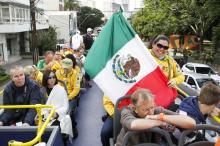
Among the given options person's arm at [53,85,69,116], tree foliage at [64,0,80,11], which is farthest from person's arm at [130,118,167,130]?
tree foliage at [64,0,80,11]

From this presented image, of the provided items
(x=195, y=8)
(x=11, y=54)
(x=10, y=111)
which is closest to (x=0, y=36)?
(x=11, y=54)

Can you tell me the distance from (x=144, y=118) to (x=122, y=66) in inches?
46.6

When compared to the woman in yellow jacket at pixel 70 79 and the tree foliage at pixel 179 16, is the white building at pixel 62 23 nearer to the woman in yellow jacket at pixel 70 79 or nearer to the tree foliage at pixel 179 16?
the tree foliage at pixel 179 16

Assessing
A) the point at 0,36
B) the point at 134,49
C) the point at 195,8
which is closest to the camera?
the point at 134,49

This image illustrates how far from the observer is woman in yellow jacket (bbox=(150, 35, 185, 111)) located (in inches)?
162

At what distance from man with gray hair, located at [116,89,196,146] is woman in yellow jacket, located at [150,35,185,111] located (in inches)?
44.1

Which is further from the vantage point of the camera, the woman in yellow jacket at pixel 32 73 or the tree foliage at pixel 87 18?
the tree foliage at pixel 87 18

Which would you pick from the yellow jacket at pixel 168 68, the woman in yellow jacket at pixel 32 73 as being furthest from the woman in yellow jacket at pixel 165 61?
the woman in yellow jacket at pixel 32 73

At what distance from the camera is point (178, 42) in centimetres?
3969

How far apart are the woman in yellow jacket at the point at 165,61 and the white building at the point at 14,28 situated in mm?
28193

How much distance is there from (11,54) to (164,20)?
1889cm

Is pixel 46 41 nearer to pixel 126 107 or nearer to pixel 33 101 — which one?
pixel 33 101

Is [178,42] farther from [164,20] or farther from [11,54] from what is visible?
[11,54]

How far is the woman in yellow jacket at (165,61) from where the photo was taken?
4.12 metres
